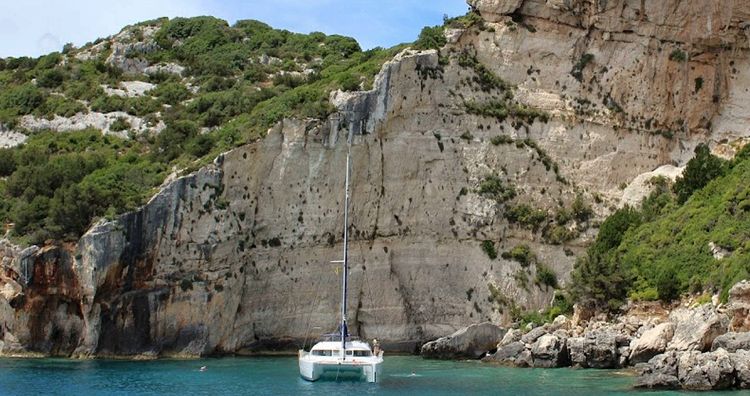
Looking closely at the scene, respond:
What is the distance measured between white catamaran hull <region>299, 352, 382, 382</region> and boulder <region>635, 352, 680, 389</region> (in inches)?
367

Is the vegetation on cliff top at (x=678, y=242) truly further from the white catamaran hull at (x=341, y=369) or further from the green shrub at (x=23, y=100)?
the green shrub at (x=23, y=100)

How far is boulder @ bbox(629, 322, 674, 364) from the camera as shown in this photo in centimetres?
4044

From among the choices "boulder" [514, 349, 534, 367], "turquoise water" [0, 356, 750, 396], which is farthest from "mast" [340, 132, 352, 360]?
"boulder" [514, 349, 534, 367]

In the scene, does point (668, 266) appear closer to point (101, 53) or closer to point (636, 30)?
point (636, 30)

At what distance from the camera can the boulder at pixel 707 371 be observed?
34500 mm

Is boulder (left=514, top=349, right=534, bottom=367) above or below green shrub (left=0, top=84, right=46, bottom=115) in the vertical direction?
below

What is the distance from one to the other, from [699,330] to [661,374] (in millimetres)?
3386

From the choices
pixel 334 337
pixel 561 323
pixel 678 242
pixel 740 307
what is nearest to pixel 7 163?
pixel 334 337

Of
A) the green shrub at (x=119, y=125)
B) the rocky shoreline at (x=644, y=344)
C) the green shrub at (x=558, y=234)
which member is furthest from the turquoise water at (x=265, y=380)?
the green shrub at (x=119, y=125)

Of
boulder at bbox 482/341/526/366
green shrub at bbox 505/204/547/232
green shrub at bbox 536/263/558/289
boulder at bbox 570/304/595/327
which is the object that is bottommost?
boulder at bbox 482/341/526/366

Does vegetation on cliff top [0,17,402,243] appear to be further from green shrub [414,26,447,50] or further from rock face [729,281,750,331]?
rock face [729,281,750,331]

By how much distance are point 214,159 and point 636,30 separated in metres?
23.4

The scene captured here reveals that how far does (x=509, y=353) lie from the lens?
1870 inches

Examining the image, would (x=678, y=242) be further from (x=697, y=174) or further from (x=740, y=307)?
(x=740, y=307)
